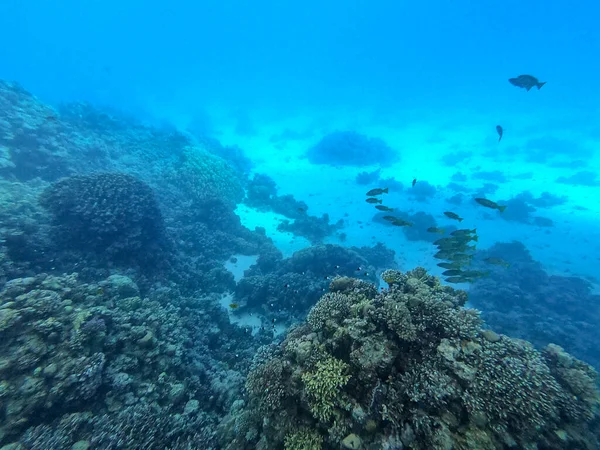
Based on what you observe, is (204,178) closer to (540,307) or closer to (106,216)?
(106,216)

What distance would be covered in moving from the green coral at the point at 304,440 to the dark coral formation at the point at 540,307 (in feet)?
47.7

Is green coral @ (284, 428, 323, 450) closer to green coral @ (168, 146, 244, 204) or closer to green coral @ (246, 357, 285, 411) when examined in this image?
green coral @ (246, 357, 285, 411)

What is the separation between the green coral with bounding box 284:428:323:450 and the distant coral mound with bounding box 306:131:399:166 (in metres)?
41.8

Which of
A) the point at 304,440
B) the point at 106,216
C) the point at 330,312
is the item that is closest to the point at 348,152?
the point at 106,216

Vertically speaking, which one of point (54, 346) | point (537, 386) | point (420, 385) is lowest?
point (54, 346)

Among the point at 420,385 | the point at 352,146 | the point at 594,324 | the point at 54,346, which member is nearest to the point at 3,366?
the point at 54,346

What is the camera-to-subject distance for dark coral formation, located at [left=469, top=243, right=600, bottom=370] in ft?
46.3

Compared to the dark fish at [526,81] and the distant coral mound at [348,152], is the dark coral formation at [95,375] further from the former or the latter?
the distant coral mound at [348,152]

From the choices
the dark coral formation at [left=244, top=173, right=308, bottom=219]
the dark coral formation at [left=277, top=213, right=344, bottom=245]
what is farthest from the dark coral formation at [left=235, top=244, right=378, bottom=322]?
the dark coral formation at [left=244, top=173, right=308, bottom=219]

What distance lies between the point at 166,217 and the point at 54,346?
1254 cm

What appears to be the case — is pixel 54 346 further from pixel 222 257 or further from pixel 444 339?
pixel 222 257

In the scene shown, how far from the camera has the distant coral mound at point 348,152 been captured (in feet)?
146

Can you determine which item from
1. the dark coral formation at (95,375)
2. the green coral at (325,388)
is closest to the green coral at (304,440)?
the green coral at (325,388)

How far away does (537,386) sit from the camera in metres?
4.11
